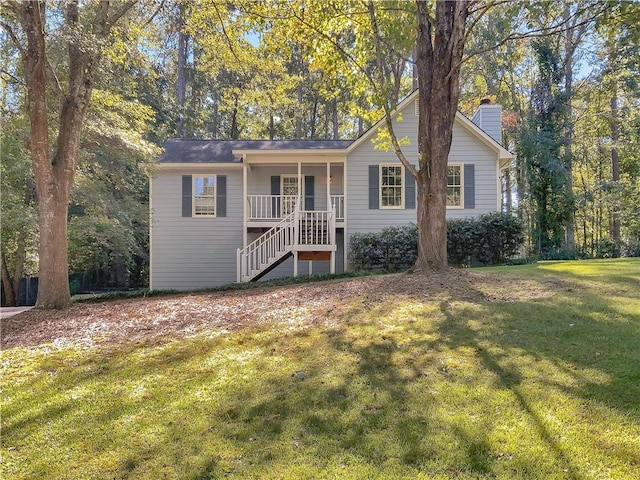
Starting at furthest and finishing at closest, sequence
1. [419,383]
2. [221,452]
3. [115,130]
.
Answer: [115,130], [419,383], [221,452]

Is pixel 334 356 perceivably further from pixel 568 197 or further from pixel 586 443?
pixel 568 197

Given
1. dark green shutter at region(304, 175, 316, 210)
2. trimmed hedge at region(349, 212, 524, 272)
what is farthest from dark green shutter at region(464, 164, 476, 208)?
dark green shutter at region(304, 175, 316, 210)

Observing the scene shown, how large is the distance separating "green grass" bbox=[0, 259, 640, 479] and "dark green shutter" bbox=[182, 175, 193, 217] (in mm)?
8700

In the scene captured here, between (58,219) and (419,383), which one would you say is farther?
(58,219)

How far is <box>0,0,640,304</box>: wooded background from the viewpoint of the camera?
832 cm

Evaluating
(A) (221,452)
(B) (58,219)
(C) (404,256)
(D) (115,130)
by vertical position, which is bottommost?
(A) (221,452)

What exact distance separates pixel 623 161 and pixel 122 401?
2543 centimetres

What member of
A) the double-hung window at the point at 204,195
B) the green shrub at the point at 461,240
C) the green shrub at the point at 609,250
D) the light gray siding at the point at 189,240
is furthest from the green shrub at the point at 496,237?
the double-hung window at the point at 204,195

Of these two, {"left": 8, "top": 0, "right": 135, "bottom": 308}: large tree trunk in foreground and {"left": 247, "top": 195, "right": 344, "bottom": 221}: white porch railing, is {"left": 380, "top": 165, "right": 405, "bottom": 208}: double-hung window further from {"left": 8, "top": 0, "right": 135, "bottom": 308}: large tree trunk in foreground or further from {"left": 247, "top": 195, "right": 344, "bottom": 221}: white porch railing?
{"left": 8, "top": 0, "right": 135, "bottom": 308}: large tree trunk in foreground

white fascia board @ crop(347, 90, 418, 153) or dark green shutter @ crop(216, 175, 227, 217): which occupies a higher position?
white fascia board @ crop(347, 90, 418, 153)

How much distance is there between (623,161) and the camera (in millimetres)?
21359

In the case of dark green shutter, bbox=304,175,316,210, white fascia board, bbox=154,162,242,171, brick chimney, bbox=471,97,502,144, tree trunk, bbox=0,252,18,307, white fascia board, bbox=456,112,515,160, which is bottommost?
tree trunk, bbox=0,252,18,307

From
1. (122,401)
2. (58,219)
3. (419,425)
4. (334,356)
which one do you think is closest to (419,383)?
(419,425)

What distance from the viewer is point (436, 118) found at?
24.6 ft
